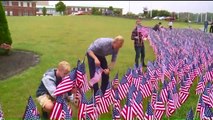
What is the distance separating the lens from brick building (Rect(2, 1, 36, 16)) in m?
95.9

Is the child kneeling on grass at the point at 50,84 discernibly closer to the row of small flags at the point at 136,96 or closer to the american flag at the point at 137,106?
the row of small flags at the point at 136,96

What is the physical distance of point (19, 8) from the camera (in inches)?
3939

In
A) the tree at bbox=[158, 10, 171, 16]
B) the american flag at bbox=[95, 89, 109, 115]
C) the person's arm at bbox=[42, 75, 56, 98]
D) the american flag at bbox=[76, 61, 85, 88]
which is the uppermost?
the tree at bbox=[158, 10, 171, 16]

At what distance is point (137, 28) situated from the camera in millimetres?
14898

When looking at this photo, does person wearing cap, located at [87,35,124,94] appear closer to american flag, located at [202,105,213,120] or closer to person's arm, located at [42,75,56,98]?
person's arm, located at [42,75,56,98]

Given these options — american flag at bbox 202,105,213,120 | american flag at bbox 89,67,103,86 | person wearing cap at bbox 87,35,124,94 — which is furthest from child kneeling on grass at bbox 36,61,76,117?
american flag at bbox 202,105,213,120

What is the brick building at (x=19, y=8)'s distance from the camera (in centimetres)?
9594

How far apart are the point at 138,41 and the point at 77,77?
7593mm

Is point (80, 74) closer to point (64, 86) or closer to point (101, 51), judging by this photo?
point (64, 86)

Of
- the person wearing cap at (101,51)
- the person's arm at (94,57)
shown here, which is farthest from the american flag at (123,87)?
the person's arm at (94,57)

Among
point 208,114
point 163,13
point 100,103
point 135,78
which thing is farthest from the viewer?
point 163,13

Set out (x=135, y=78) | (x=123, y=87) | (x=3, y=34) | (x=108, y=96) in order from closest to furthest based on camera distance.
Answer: (x=108, y=96)
(x=123, y=87)
(x=135, y=78)
(x=3, y=34)

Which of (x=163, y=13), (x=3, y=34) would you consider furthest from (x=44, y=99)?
(x=163, y=13)

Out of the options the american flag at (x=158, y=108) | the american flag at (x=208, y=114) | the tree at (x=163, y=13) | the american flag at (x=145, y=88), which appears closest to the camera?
the american flag at (x=208, y=114)
